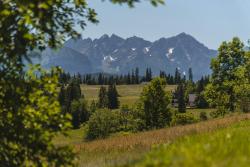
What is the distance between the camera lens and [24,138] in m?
10.9

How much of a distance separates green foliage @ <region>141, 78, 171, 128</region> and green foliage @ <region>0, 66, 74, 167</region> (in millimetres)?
86734

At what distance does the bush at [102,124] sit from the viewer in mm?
150875

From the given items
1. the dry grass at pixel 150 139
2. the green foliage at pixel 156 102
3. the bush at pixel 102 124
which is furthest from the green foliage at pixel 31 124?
the bush at pixel 102 124

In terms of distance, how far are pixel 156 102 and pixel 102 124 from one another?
54.9 metres

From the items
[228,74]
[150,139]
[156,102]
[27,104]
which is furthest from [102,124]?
[27,104]

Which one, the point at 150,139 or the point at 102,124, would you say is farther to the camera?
the point at 102,124

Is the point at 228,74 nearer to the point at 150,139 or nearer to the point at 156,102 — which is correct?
the point at 156,102

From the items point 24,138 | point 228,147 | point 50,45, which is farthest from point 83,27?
point 228,147

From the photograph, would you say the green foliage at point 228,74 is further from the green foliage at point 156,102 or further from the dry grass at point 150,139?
the dry grass at point 150,139

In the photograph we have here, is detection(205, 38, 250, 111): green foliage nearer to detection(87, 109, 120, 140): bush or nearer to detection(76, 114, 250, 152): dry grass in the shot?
detection(76, 114, 250, 152): dry grass

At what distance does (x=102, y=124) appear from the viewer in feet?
495

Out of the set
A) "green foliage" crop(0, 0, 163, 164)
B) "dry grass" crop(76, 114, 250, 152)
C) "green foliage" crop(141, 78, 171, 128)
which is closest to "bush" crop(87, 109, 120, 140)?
"green foliage" crop(141, 78, 171, 128)

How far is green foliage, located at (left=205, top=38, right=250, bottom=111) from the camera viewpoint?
73812 mm

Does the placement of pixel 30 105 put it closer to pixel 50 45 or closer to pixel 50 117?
pixel 50 117
